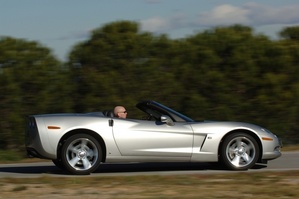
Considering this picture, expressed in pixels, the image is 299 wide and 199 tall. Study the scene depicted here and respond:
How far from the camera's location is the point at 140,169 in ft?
45.3

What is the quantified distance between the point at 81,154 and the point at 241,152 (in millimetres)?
2686

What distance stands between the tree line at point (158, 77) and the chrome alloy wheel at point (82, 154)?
23.3 ft

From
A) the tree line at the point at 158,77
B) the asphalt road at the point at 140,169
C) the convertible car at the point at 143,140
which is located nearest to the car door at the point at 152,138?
the convertible car at the point at 143,140

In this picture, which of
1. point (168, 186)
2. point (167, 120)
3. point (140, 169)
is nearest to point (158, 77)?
point (140, 169)

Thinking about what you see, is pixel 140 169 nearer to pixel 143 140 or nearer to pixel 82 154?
pixel 143 140

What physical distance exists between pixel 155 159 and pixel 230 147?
128 centimetres

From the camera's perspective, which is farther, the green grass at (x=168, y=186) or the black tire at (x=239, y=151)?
the black tire at (x=239, y=151)

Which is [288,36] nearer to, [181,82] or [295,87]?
[295,87]

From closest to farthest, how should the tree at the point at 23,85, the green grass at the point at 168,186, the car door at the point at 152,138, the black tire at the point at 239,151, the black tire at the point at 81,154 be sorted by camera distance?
the green grass at the point at 168,186
the black tire at the point at 81,154
the car door at the point at 152,138
the black tire at the point at 239,151
the tree at the point at 23,85

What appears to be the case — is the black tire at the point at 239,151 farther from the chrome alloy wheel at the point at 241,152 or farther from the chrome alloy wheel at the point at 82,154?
the chrome alloy wheel at the point at 82,154

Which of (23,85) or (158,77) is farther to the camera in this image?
(158,77)

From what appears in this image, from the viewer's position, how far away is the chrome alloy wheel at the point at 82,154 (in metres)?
12.5

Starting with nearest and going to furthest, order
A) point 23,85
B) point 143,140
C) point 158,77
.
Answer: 1. point 143,140
2. point 23,85
3. point 158,77

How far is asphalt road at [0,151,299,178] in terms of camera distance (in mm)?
13023
